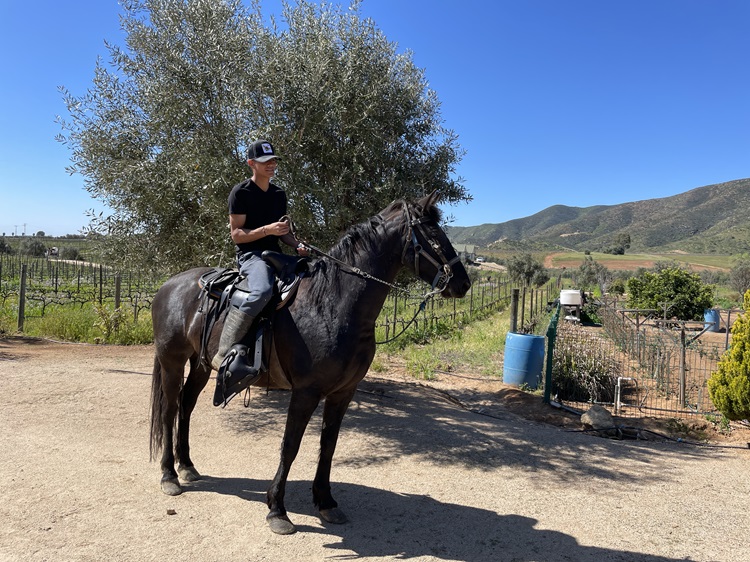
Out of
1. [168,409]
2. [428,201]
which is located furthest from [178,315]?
[428,201]

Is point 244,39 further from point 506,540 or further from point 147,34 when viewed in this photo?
point 506,540

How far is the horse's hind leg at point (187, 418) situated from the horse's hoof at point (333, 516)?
1.45 m

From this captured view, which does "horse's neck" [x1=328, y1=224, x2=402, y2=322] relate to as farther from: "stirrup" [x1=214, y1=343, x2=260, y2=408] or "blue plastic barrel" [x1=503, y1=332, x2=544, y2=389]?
"blue plastic barrel" [x1=503, y1=332, x2=544, y2=389]

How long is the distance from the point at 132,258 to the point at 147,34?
3287 mm

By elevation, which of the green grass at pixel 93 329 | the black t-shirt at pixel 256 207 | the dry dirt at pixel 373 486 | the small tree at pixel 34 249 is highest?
the small tree at pixel 34 249

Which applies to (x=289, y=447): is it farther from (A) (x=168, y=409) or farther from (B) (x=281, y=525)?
(A) (x=168, y=409)

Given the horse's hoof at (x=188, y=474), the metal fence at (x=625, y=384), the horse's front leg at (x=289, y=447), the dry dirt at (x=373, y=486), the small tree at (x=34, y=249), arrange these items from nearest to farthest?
the dry dirt at (x=373, y=486) < the horse's front leg at (x=289, y=447) < the horse's hoof at (x=188, y=474) < the metal fence at (x=625, y=384) < the small tree at (x=34, y=249)

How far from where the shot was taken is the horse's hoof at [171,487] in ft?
14.5

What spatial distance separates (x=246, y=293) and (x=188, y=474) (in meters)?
2.07

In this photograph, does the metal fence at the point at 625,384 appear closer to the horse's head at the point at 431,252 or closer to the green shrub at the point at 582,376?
the green shrub at the point at 582,376

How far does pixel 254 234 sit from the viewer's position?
4.02 metres

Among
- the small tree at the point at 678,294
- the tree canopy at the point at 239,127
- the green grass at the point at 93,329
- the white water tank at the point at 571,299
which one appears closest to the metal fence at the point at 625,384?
the tree canopy at the point at 239,127

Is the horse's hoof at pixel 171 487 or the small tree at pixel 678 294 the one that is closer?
the horse's hoof at pixel 171 487

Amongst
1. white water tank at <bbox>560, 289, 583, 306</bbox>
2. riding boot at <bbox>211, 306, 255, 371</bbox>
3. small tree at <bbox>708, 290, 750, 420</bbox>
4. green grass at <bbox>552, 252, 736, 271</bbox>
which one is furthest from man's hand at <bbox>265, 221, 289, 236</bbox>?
green grass at <bbox>552, 252, 736, 271</bbox>
